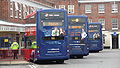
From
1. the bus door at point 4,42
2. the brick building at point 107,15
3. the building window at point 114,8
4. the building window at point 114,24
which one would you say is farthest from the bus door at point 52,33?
the building window at point 114,8

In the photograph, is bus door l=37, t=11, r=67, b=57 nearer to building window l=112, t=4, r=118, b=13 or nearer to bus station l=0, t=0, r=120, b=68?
bus station l=0, t=0, r=120, b=68

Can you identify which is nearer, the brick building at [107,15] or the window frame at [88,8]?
the brick building at [107,15]

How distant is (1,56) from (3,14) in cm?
1431

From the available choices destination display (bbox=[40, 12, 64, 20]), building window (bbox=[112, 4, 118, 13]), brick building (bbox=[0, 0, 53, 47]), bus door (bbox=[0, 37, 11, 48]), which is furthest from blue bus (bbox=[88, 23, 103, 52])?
destination display (bbox=[40, 12, 64, 20])

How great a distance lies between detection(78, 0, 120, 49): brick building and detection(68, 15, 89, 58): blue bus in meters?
38.8

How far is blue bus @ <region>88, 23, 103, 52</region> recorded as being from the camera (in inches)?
1932

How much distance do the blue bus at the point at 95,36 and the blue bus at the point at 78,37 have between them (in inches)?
675

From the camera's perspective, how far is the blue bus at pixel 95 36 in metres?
49.1

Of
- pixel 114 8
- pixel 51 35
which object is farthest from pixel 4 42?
pixel 114 8

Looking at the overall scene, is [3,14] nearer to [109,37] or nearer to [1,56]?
[1,56]

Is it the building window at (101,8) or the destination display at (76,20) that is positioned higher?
the building window at (101,8)

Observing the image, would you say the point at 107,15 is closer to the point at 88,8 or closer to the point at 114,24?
the point at 114,24

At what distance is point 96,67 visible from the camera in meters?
20.5

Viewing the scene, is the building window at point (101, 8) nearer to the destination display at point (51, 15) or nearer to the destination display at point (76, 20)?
the destination display at point (76, 20)
